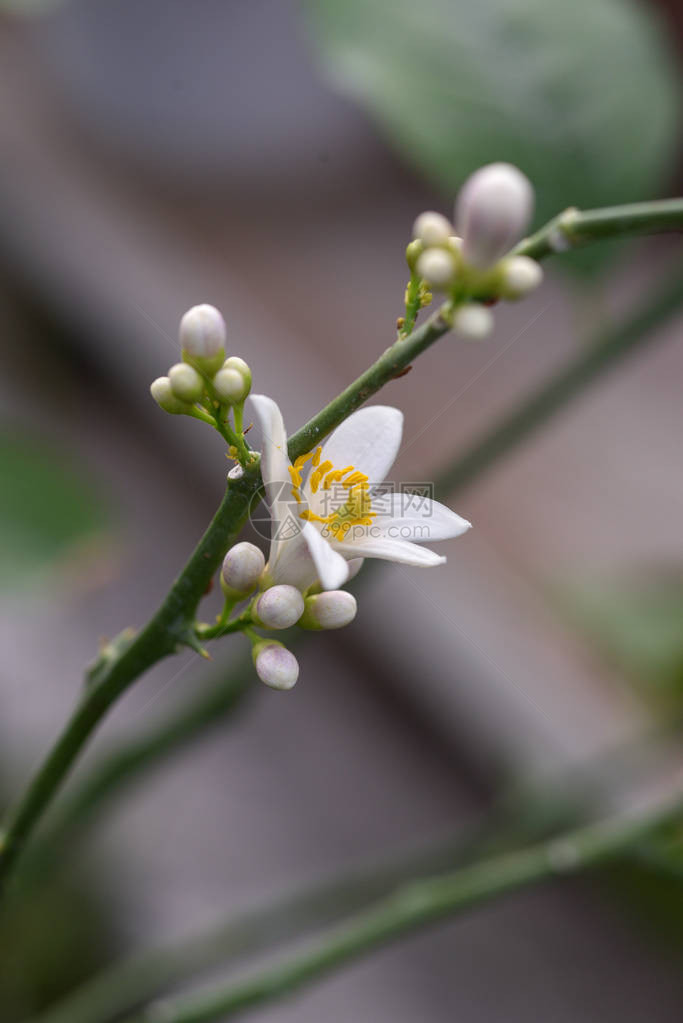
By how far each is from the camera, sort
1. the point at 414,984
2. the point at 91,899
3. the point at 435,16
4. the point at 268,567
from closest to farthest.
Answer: the point at 268,567 < the point at 435,16 < the point at 91,899 < the point at 414,984

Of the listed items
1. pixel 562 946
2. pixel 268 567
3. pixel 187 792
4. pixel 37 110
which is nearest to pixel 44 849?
pixel 268 567

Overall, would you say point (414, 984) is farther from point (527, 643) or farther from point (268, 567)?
point (268, 567)

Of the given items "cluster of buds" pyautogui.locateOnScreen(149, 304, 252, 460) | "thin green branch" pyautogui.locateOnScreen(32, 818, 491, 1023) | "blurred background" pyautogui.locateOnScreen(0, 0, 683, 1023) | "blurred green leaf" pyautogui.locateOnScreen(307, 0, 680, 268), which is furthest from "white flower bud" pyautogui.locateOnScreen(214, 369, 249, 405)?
"thin green branch" pyautogui.locateOnScreen(32, 818, 491, 1023)

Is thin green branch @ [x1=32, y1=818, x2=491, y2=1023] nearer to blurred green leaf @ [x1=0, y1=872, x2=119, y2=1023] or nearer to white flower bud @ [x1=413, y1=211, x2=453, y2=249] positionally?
blurred green leaf @ [x1=0, y1=872, x2=119, y2=1023]

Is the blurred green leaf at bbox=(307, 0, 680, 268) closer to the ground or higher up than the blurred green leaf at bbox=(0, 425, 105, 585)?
higher up

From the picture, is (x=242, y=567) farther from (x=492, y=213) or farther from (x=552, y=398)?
(x=552, y=398)

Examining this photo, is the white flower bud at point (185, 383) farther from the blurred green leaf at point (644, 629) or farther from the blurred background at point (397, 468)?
the blurred green leaf at point (644, 629)
